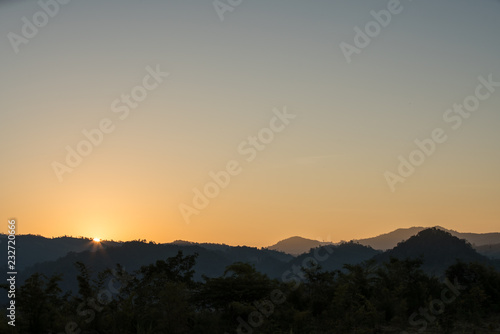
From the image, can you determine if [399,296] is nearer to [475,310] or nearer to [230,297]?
[475,310]

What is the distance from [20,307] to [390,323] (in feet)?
40.3

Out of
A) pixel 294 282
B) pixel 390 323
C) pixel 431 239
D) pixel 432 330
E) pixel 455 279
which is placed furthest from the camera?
pixel 431 239

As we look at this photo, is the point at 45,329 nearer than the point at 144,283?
Yes

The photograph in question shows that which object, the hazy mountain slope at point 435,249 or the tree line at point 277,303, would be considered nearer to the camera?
the tree line at point 277,303

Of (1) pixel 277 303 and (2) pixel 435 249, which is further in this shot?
(2) pixel 435 249

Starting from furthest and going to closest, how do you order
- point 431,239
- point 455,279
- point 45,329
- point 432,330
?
point 431,239
point 455,279
point 432,330
point 45,329

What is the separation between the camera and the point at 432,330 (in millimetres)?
15859

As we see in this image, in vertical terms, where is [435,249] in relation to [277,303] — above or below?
above

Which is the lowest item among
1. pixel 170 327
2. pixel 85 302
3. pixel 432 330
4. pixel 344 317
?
pixel 432 330

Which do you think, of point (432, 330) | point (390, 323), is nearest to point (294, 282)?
point (390, 323)

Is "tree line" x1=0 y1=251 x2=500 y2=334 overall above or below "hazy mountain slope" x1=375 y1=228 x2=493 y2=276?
below

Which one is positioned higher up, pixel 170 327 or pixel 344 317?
pixel 170 327

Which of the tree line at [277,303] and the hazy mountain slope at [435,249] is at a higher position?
the hazy mountain slope at [435,249]

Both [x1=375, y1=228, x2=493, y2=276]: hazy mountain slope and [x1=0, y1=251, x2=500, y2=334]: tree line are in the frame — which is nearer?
[x1=0, y1=251, x2=500, y2=334]: tree line
